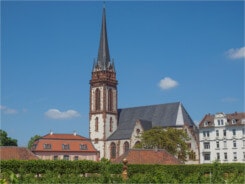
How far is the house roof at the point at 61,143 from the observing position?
7825 cm

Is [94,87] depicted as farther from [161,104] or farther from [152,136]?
[152,136]

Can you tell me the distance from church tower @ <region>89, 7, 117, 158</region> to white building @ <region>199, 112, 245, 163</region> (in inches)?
919

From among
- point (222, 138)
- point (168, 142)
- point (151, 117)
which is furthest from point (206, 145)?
point (168, 142)

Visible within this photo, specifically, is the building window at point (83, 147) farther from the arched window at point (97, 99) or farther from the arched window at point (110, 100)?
the arched window at point (110, 100)

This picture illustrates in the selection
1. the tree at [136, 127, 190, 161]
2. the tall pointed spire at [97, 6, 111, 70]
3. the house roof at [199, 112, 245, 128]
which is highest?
the tall pointed spire at [97, 6, 111, 70]

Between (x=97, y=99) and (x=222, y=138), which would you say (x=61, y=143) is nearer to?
(x=97, y=99)

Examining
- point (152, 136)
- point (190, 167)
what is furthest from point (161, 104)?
point (190, 167)

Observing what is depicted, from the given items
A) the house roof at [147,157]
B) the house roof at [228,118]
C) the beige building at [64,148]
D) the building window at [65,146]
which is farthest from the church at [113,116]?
the house roof at [147,157]

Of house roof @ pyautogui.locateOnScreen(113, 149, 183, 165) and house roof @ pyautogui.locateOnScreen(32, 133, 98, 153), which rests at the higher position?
house roof @ pyautogui.locateOnScreen(32, 133, 98, 153)

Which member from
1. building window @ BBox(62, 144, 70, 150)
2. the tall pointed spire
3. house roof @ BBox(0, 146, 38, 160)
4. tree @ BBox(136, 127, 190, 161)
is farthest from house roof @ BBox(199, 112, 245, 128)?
house roof @ BBox(0, 146, 38, 160)

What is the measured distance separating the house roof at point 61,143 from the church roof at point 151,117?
8.71m

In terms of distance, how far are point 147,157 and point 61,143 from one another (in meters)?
35.4

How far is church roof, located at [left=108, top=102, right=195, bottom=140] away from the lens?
8519 centimetres

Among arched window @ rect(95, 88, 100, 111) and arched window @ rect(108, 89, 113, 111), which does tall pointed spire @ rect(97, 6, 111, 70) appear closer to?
arched window @ rect(95, 88, 100, 111)
